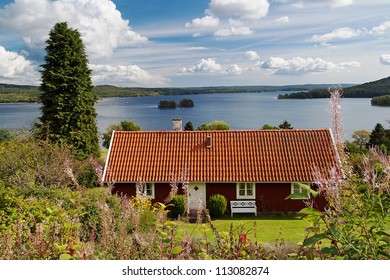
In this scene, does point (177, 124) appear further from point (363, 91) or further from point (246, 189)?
point (363, 91)

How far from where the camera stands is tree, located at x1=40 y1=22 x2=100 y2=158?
20609mm

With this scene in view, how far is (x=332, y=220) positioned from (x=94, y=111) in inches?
Answer: 820

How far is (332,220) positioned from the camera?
9.30 ft

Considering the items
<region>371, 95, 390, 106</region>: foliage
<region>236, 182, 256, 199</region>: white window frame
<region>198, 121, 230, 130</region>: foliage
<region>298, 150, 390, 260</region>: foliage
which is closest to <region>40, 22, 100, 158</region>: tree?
<region>236, 182, 256, 199</region>: white window frame

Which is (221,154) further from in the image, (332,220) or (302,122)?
(332,220)

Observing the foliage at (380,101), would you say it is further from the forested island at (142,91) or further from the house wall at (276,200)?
the house wall at (276,200)

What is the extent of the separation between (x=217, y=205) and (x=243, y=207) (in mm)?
1213

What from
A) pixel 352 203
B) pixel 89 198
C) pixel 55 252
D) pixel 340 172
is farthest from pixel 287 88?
pixel 89 198

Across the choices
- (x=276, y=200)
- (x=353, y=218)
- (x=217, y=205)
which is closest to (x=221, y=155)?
(x=217, y=205)

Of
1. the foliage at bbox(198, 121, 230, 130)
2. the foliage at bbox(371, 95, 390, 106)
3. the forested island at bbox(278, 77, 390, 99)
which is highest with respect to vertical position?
the forested island at bbox(278, 77, 390, 99)

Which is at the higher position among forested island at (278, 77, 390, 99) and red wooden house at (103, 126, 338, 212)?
forested island at (278, 77, 390, 99)

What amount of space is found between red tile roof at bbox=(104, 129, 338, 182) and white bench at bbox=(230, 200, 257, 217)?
94 cm

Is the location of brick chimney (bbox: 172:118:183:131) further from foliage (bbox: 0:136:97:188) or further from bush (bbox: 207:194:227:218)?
bush (bbox: 207:194:227:218)

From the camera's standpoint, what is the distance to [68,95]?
2186 cm
